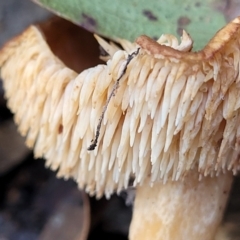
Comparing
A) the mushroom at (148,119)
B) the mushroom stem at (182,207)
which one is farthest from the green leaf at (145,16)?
the mushroom stem at (182,207)

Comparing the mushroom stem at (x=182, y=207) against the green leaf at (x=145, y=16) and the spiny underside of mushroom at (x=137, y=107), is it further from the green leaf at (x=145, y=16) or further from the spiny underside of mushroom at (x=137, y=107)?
the green leaf at (x=145, y=16)

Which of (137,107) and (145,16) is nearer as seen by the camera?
(137,107)

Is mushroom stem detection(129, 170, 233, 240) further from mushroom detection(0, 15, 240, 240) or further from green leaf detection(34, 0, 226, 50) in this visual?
green leaf detection(34, 0, 226, 50)

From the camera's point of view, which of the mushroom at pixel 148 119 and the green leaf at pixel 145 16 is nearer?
the mushroom at pixel 148 119

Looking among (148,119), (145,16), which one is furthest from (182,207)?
(145,16)

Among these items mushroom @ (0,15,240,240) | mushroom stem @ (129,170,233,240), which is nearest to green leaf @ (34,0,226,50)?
mushroom @ (0,15,240,240)

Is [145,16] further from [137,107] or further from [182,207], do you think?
[182,207]
